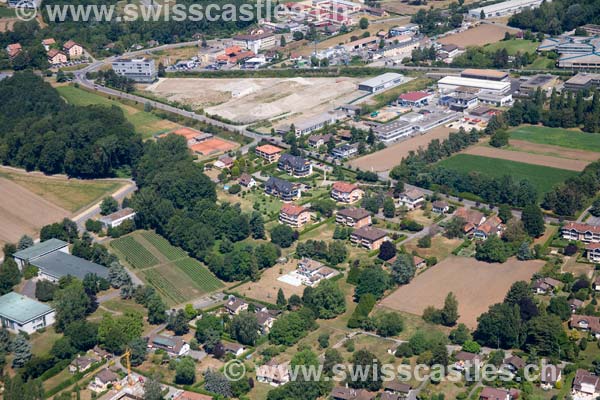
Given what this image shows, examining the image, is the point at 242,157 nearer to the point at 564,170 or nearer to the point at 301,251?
the point at 301,251

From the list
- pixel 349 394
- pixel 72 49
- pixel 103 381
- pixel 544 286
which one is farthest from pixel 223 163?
pixel 72 49

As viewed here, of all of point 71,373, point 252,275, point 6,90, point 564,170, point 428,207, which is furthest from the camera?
point 6,90

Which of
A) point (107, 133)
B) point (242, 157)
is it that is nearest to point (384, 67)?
point (242, 157)

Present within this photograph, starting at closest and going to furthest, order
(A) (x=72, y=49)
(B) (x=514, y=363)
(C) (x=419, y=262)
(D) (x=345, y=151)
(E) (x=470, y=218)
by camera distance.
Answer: (B) (x=514, y=363) → (C) (x=419, y=262) → (E) (x=470, y=218) → (D) (x=345, y=151) → (A) (x=72, y=49)

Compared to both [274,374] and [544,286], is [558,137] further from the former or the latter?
[274,374]

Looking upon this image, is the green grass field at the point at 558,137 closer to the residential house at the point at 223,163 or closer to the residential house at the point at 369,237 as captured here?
the residential house at the point at 369,237

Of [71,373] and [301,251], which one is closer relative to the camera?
[71,373]
